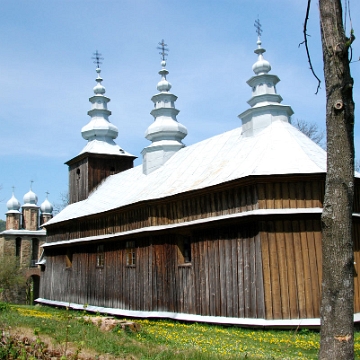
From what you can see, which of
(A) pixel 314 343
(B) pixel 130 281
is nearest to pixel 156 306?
(B) pixel 130 281

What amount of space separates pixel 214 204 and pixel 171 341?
5577 millimetres

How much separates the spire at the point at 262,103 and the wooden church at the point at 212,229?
41 millimetres

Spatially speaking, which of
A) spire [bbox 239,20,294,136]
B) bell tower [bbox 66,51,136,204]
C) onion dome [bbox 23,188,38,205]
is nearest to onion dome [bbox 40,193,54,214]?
onion dome [bbox 23,188,38,205]

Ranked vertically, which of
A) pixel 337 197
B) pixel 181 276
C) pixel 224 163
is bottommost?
pixel 181 276

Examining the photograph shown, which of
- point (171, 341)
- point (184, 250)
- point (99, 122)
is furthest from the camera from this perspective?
point (99, 122)

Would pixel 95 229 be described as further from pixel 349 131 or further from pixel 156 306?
pixel 349 131

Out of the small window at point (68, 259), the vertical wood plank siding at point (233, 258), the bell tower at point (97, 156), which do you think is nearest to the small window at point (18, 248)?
the bell tower at point (97, 156)

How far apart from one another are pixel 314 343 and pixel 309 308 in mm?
2284

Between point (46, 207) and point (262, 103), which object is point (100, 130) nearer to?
point (262, 103)

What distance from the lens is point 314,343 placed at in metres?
11.0

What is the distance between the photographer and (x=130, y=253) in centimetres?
1877

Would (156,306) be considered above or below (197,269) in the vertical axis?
below

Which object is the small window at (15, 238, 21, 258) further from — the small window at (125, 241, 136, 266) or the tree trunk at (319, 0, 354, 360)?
the tree trunk at (319, 0, 354, 360)

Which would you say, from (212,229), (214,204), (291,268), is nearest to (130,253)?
(212,229)
